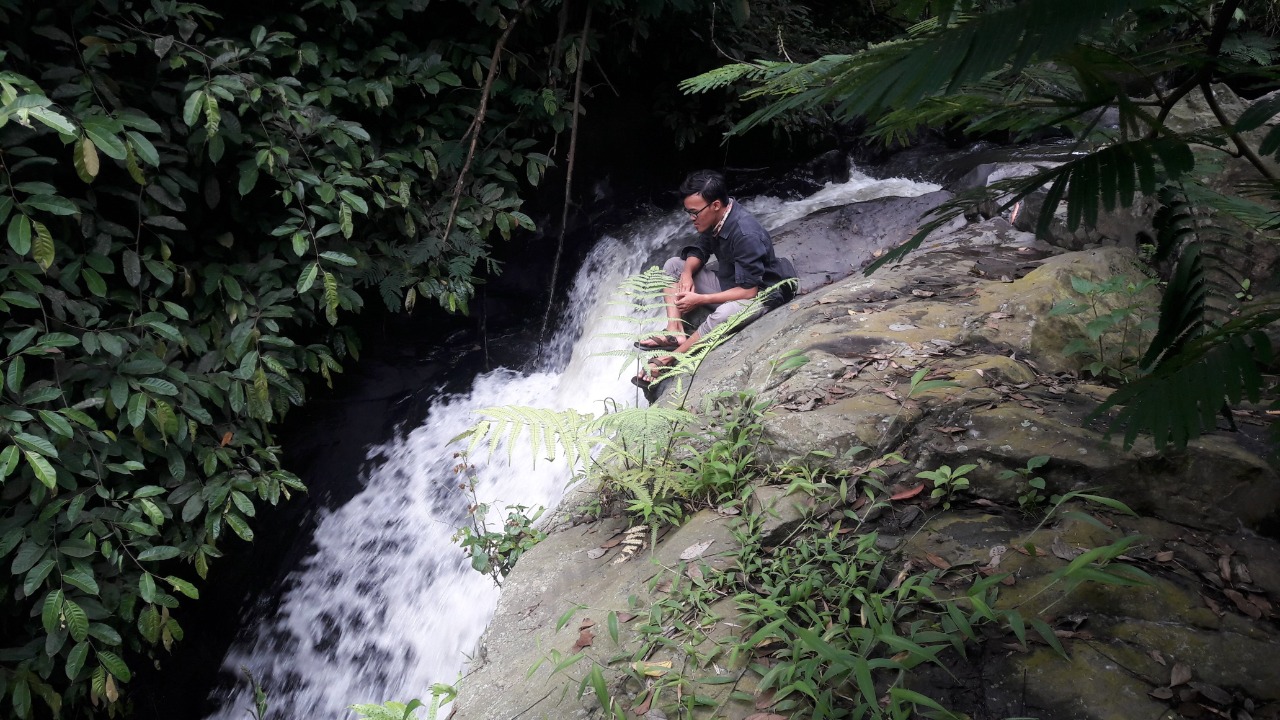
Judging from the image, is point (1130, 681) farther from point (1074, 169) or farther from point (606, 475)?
point (606, 475)

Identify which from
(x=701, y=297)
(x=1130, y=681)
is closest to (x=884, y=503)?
(x=1130, y=681)

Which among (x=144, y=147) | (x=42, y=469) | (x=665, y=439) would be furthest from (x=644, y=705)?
(x=144, y=147)

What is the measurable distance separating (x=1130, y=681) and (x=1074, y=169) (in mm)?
1306

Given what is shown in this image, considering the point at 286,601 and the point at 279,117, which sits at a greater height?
the point at 279,117

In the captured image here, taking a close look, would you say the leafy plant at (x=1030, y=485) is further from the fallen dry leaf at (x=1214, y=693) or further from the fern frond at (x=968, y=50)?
the fern frond at (x=968, y=50)

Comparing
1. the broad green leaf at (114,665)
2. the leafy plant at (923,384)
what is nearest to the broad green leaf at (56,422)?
the broad green leaf at (114,665)

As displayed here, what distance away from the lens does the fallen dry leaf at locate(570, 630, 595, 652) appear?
7.76 feet

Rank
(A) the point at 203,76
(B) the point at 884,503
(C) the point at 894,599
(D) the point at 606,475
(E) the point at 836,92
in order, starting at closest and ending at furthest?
(E) the point at 836,92 < (C) the point at 894,599 < (B) the point at 884,503 < (D) the point at 606,475 < (A) the point at 203,76

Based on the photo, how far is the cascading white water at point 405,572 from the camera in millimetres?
4281

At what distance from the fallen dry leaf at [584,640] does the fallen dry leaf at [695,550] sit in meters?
0.44

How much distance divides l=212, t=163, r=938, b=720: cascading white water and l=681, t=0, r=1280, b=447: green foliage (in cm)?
259

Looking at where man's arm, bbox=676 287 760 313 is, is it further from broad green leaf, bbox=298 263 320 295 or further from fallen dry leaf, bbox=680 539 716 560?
fallen dry leaf, bbox=680 539 716 560

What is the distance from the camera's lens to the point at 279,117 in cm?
409

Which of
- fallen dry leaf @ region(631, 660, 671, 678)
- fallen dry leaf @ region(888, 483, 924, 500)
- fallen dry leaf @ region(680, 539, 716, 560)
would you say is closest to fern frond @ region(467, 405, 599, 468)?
fallen dry leaf @ region(680, 539, 716, 560)
